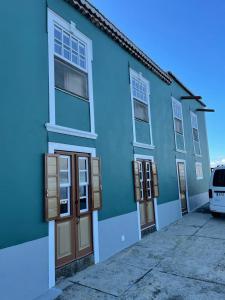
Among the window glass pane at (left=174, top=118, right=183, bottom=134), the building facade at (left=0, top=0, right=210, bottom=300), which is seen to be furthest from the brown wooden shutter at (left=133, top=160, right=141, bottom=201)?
the window glass pane at (left=174, top=118, right=183, bottom=134)

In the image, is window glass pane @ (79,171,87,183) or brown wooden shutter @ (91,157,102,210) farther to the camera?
brown wooden shutter @ (91,157,102,210)

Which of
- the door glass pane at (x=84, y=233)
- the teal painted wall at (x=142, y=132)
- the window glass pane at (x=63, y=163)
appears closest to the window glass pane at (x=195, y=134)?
the teal painted wall at (x=142, y=132)

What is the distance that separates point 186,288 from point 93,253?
239 centimetres

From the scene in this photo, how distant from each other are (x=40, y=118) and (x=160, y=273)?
13.8 feet

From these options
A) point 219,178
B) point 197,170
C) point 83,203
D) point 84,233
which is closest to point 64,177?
point 83,203

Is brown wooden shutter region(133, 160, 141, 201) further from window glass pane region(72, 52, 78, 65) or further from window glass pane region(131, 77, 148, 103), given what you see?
window glass pane region(72, 52, 78, 65)

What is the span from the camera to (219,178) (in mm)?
10367

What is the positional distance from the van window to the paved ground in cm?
269

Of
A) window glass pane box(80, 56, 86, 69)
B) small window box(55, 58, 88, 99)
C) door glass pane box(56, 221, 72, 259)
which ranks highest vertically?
window glass pane box(80, 56, 86, 69)

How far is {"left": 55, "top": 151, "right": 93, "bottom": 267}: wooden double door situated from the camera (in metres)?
5.34

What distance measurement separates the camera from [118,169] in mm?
7559

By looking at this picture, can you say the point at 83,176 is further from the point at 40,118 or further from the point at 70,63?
the point at 70,63

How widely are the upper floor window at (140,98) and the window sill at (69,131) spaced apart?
303 cm

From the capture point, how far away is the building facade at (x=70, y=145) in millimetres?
4523
